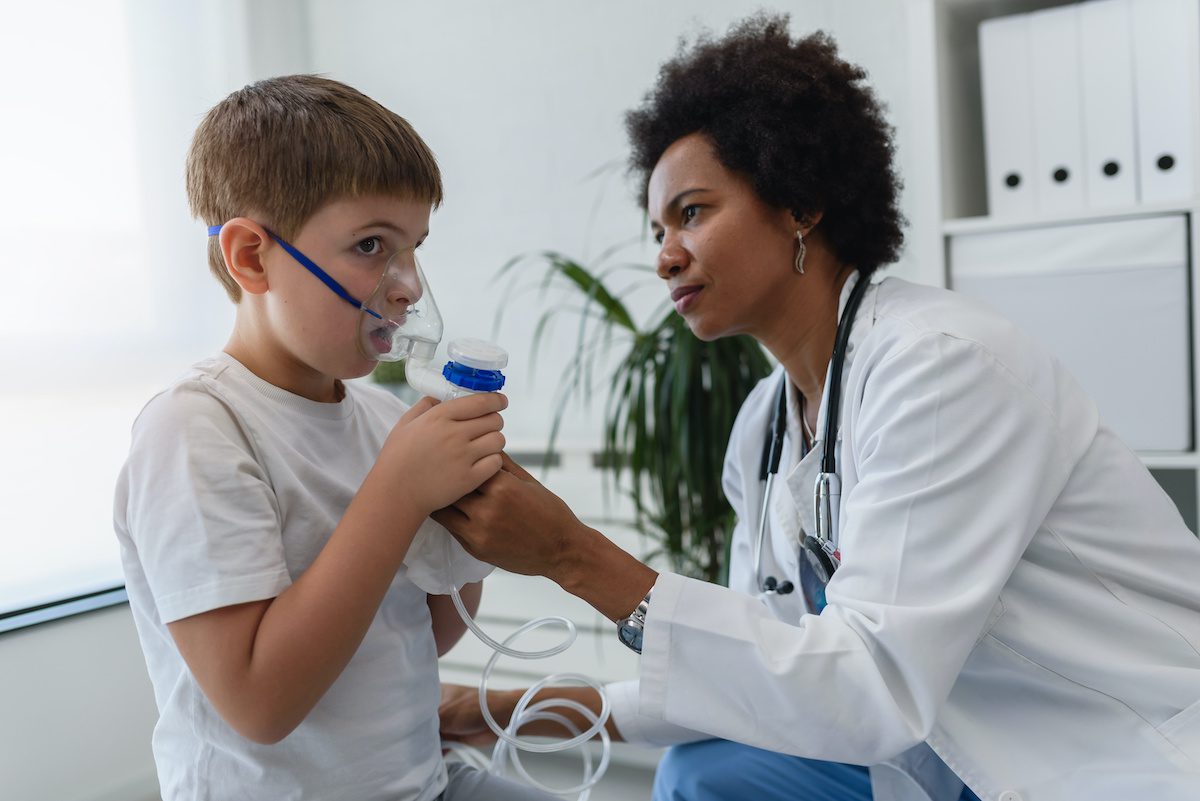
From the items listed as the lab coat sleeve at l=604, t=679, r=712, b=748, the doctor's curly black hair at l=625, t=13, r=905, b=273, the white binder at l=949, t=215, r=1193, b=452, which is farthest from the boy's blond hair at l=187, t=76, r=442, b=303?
the white binder at l=949, t=215, r=1193, b=452

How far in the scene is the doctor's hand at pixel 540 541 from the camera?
0.96 m

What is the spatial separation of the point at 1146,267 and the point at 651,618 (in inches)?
51.3

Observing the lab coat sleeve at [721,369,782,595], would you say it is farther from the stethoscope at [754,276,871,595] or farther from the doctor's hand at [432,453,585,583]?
the doctor's hand at [432,453,585,583]

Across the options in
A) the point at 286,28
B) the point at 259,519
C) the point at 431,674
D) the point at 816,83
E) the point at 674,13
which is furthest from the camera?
the point at 286,28

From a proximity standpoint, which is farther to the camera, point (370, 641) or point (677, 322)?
point (677, 322)

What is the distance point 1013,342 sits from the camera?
113cm

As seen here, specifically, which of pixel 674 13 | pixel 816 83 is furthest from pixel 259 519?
pixel 674 13

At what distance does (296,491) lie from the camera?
0.97m

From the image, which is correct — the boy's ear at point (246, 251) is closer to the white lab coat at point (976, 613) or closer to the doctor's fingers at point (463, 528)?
the doctor's fingers at point (463, 528)

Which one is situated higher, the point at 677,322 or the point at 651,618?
the point at 677,322

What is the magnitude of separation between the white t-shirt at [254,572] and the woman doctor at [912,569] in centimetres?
17

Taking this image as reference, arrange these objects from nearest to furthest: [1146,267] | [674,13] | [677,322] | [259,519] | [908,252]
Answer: [259,519] < [1146,267] < [677,322] < [908,252] < [674,13]

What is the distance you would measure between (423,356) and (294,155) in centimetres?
26

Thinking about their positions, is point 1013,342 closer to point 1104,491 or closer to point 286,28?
point 1104,491
